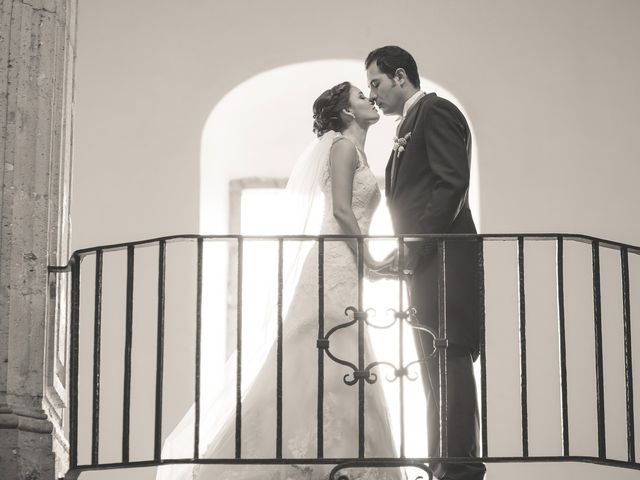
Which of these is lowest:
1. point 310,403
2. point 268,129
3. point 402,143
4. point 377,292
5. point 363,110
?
point 310,403

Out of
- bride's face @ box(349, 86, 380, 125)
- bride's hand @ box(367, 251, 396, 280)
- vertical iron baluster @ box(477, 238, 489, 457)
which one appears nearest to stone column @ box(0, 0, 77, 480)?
bride's hand @ box(367, 251, 396, 280)

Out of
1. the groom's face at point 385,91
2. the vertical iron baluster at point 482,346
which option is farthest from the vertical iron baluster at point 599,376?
the groom's face at point 385,91

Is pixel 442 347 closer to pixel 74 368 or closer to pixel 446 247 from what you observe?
pixel 446 247

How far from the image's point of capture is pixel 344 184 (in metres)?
6.39

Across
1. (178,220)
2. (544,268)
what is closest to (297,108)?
(178,220)

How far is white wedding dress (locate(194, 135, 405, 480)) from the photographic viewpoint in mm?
5766

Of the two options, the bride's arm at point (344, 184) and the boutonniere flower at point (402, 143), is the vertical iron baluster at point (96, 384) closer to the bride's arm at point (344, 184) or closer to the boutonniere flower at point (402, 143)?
the bride's arm at point (344, 184)

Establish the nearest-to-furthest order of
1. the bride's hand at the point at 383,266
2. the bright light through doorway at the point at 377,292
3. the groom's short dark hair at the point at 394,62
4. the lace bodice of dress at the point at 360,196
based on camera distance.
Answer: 1. the bride's hand at the point at 383,266
2. the groom's short dark hair at the point at 394,62
3. the lace bodice of dress at the point at 360,196
4. the bright light through doorway at the point at 377,292

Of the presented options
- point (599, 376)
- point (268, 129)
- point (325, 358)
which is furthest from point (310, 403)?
point (268, 129)

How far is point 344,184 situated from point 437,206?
2.70ft

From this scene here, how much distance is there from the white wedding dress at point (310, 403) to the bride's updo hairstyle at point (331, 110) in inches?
23.3

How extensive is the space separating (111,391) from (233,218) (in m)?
1.64

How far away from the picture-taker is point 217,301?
29.6 feet

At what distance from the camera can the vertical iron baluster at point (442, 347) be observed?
527 cm
